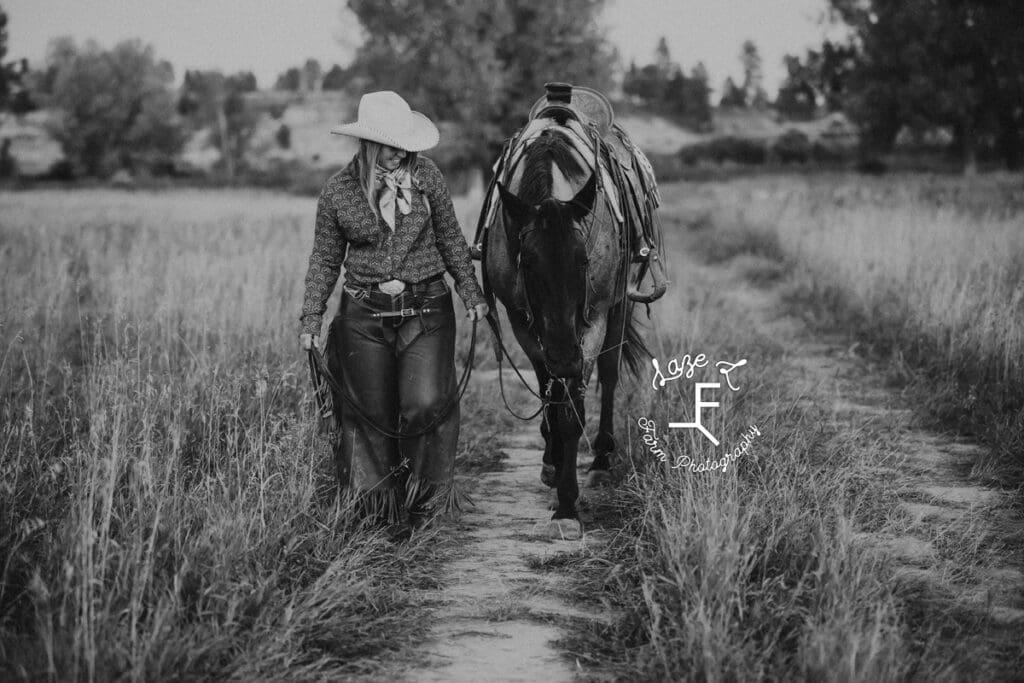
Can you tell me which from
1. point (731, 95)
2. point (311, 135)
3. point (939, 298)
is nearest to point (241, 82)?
point (311, 135)

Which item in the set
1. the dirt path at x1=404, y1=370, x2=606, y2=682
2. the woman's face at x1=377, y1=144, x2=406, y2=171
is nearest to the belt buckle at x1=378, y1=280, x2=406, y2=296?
the woman's face at x1=377, y1=144, x2=406, y2=171

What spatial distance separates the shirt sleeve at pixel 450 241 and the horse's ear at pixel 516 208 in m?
0.31

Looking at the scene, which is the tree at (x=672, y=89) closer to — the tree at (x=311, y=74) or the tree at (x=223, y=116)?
the tree at (x=223, y=116)

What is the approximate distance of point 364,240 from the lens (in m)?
4.22

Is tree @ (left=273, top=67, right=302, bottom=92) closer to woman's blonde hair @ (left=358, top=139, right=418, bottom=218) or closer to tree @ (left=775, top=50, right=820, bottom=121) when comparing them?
tree @ (left=775, top=50, right=820, bottom=121)

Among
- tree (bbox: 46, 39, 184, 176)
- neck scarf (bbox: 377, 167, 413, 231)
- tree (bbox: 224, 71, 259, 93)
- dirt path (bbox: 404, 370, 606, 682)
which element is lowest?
dirt path (bbox: 404, 370, 606, 682)

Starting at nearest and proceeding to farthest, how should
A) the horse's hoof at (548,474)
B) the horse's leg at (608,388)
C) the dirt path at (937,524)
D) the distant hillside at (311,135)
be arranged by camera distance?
the dirt path at (937,524)
the horse's hoof at (548,474)
the horse's leg at (608,388)
the distant hillside at (311,135)

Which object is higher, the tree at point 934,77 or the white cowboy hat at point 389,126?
the tree at point 934,77

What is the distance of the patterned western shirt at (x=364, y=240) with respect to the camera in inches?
165

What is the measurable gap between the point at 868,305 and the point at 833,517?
586cm

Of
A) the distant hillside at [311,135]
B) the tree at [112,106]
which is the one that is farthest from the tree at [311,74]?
the tree at [112,106]

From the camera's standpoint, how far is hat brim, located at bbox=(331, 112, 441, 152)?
13.4ft

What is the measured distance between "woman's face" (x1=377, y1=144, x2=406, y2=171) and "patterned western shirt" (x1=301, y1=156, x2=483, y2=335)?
12 centimetres

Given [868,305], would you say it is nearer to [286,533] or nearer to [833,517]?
[833,517]
